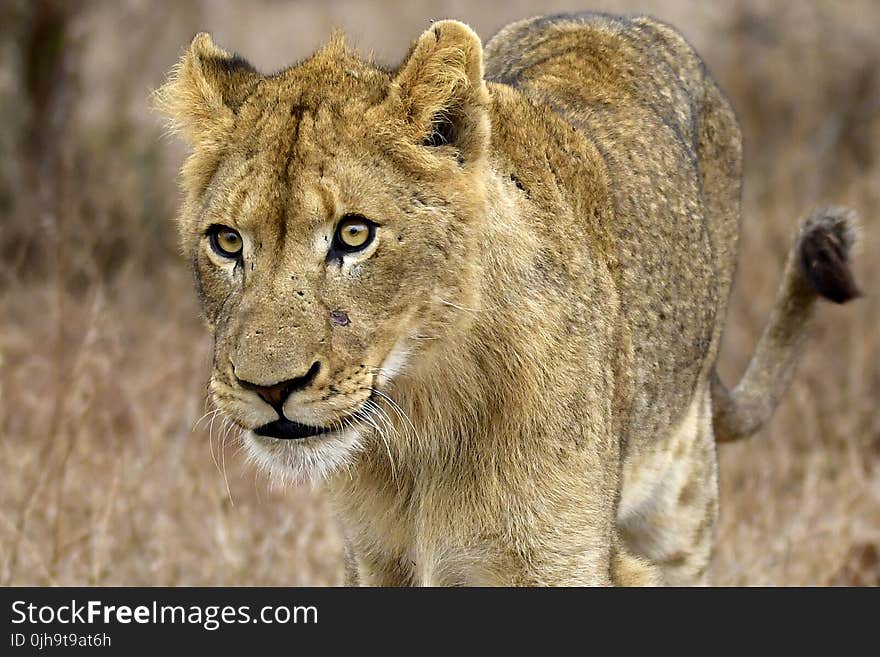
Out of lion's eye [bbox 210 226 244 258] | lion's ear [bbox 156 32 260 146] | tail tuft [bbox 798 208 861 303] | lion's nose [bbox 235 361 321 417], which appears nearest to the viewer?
lion's nose [bbox 235 361 321 417]

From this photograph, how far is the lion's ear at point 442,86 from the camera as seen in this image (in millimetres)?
3242

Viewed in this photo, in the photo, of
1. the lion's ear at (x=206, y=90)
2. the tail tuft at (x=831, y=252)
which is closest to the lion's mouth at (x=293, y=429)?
the lion's ear at (x=206, y=90)

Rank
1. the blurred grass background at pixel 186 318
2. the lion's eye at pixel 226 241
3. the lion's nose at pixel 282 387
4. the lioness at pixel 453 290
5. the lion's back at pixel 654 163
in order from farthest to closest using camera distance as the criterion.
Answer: the blurred grass background at pixel 186 318
the lion's back at pixel 654 163
the lion's eye at pixel 226 241
the lioness at pixel 453 290
the lion's nose at pixel 282 387

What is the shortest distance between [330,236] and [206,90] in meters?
0.63

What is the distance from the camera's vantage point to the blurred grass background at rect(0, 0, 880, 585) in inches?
213

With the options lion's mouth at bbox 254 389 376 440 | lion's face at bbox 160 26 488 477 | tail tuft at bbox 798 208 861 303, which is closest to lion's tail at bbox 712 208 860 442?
tail tuft at bbox 798 208 861 303

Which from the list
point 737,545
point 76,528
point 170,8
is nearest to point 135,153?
point 170,8

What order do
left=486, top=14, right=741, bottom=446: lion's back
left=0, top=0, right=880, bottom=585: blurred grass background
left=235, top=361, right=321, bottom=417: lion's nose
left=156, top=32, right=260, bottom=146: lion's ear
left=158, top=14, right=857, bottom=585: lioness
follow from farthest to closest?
1. left=0, top=0, right=880, bottom=585: blurred grass background
2. left=486, top=14, right=741, bottom=446: lion's back
3. left=156, top=32, right=260, bottom=146: lion's ear
4. left=158, top=14, right=857, bottom=585: lioness
5. left=235, top=361, right=321, bottom=417: lion's nose

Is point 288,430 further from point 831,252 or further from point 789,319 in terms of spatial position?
point 789,319

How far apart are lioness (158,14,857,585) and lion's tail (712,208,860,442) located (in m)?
0.59

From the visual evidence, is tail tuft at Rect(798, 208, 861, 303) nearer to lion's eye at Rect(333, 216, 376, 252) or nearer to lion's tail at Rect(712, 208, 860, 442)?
lion's tail at Rect(712, 208, 860, 442)

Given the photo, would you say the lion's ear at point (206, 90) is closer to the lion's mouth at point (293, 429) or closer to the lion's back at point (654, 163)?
the lion's mouth at point (293, 429)

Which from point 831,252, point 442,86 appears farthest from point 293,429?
point 831,252

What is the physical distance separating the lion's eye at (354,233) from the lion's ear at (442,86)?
0.27 metres
